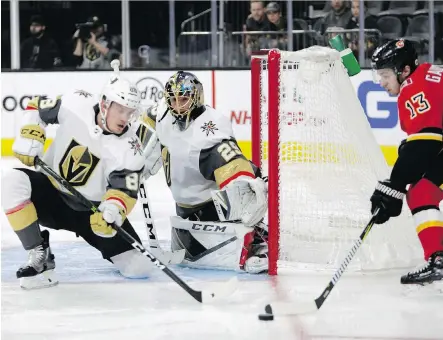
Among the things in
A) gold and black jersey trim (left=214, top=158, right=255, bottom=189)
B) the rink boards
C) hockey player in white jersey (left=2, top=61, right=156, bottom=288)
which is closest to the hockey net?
gold and black jersey trim (left=214, top=158, right=255, bottom=189)

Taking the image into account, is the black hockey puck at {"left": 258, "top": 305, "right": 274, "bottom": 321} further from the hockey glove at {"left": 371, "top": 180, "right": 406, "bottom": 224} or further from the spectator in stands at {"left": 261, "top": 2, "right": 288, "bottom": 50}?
the spectator in stands at {"left": 261, "top": 2, "right": 288, "bottom": 50}

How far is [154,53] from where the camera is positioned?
7.58m

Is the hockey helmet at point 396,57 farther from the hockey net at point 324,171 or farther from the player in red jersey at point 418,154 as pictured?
Result: the hockey net at point 324,171

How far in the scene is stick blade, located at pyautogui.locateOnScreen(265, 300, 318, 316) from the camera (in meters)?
2.98

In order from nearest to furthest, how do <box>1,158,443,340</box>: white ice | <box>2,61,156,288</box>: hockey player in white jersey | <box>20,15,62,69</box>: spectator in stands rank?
1. <box>1,158,443,340</box>: white ice
2. <box>2,61,156,288</box>: hockey player in white jersey
3. <box>20,15,62,69</box>: spectator in stands

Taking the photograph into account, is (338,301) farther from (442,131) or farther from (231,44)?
(231,44)

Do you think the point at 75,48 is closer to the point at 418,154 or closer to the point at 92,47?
the point at 92,47

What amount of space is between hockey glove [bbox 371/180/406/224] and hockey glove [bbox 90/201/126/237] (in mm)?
850

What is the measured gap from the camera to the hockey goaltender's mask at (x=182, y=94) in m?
3.56

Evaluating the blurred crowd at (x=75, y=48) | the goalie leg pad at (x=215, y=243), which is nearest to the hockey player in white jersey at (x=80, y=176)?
the goalie leg pad at (x=215, y=243)

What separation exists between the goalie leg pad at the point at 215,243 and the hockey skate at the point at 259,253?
1.1 inches

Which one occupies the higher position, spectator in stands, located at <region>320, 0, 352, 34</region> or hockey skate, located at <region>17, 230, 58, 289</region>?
spectator in stands, located at <region>320, 0, 352, 34</region>

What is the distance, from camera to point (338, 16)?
7.23 metres

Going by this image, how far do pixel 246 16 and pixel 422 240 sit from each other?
14.3 ft
